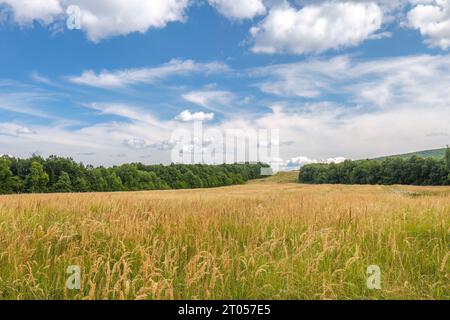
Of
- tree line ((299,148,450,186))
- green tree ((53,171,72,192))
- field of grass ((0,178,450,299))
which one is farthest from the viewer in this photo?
tree line ((299,148,450,186))

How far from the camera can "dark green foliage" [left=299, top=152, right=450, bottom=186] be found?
8275cm

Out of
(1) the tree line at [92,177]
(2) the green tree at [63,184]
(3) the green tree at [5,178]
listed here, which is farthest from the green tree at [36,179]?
(3) the green tree at [5,178]

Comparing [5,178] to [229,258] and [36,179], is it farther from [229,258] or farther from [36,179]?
[229,258]

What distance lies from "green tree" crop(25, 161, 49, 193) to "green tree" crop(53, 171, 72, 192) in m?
2.51

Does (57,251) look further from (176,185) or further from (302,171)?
(302,171)

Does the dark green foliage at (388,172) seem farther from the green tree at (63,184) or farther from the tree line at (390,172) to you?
the green tree at (63,184)

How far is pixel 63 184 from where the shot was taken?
232ft

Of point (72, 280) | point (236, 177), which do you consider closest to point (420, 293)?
point (72, 280)

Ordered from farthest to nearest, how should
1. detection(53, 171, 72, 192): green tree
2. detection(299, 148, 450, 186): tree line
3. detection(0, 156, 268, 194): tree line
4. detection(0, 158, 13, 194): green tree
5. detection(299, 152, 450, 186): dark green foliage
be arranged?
detection(299, 152, 450, 186): dark green foliage < detection(299, 148, 450, 186): tree line < detection(53, 171, 72, 192): green tree < detection(0, 156, 268, 194): tree line < detection(0, 158, 13, 194): green tree

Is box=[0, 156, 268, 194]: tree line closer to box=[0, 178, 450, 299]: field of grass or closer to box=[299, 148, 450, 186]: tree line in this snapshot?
box=[299, 148, 450, 186]: tree line

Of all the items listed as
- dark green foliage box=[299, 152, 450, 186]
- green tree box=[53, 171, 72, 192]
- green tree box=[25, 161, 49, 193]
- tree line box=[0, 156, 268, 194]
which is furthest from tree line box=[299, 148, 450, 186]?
green tree box=[25, 161, 49, 193]
